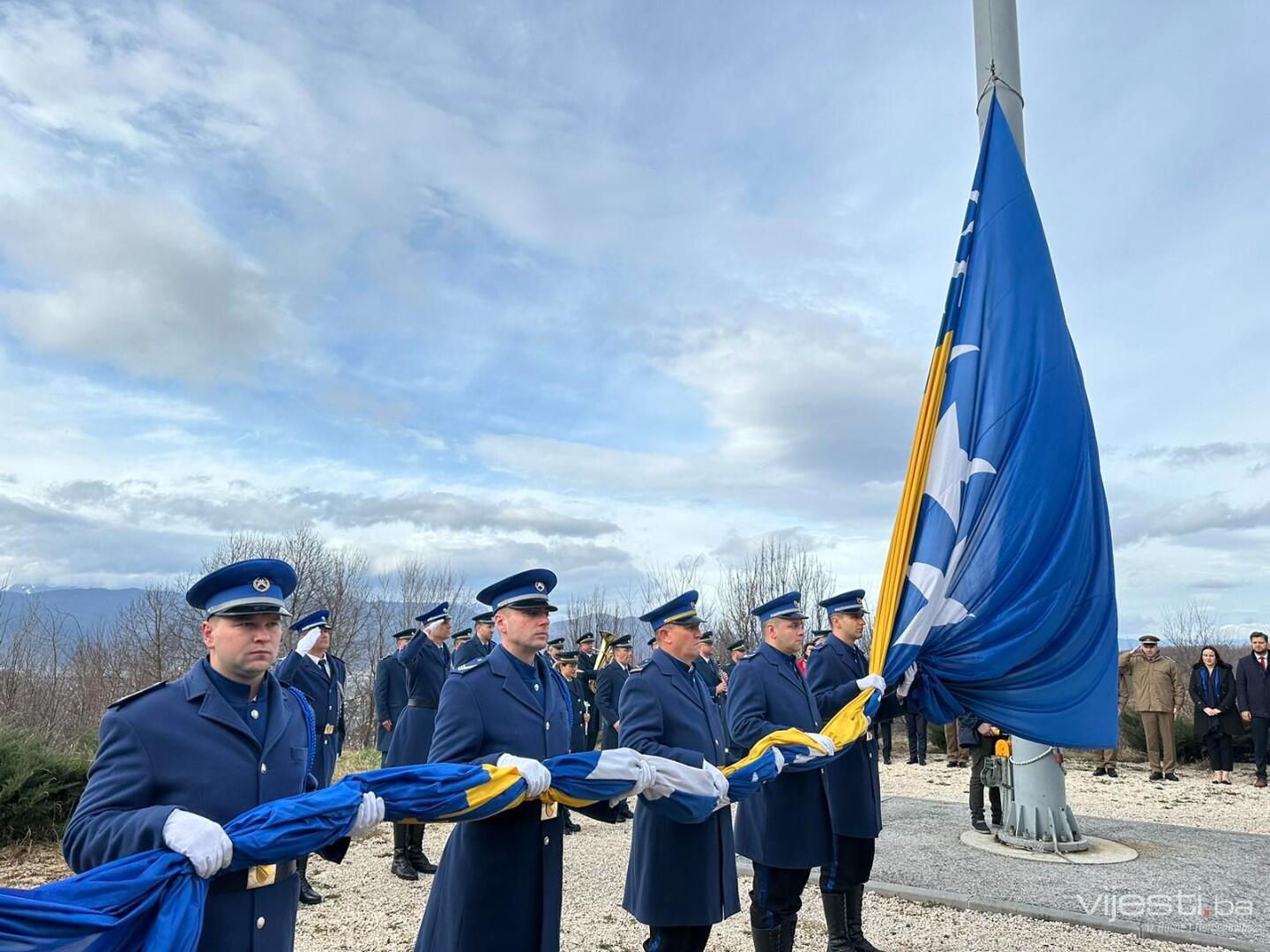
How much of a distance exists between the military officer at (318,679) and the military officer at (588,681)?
6.52 meters

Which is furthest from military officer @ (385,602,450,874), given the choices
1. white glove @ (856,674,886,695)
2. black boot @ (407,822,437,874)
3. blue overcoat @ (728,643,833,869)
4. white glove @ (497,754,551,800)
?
white glove @ (497,754,551,800)

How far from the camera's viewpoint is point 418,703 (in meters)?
8.44

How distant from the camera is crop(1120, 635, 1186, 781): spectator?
45.3 feet

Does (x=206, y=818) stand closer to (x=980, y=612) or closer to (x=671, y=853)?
(x=671, y=853)

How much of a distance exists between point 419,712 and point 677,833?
4507 mm

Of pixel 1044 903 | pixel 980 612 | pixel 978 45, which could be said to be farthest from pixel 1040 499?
pixel 978 45

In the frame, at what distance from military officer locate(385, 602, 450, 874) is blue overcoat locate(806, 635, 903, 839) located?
11.3ft

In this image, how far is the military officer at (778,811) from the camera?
5094mm

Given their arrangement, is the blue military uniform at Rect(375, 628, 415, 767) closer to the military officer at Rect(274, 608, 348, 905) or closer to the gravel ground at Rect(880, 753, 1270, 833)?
the military officer at Rect(274, 608, 348, 905)

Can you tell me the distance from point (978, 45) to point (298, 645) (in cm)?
865

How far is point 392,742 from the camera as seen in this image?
27.8 feet

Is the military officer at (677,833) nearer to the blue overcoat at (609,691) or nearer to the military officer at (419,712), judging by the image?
the military officer at (419,712)

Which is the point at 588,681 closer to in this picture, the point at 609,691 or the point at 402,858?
the point at 609,691

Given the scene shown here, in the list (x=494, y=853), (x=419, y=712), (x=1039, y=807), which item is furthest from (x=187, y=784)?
(x=1039, y=807)
